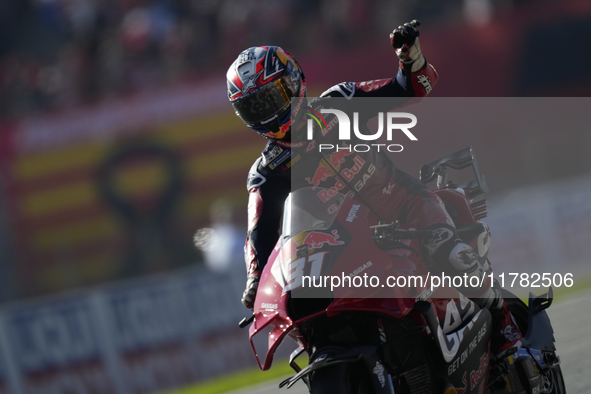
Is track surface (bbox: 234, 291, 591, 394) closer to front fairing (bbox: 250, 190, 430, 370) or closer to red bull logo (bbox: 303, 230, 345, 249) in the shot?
front fairing (bbox: 250, 190, 430, 370)

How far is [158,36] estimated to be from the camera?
12.5 m

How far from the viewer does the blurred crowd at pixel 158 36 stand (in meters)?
11.5

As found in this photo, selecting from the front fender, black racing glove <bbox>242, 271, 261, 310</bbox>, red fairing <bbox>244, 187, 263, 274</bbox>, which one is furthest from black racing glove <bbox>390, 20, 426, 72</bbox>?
the front fender

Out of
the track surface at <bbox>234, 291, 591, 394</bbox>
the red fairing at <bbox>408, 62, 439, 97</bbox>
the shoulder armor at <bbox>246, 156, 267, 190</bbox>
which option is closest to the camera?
the shoulder armor at <bbox>246, 156, 267, 190</bbox>

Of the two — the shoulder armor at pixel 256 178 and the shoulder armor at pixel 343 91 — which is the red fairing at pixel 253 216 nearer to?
the shoulder armor at pixel 256 178

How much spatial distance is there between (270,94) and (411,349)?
1252mm

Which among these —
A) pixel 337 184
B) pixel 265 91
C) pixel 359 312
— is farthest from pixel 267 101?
pixel 359 312

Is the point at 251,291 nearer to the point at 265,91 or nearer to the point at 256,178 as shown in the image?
the point at 256,178

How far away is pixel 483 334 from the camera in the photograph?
364cm

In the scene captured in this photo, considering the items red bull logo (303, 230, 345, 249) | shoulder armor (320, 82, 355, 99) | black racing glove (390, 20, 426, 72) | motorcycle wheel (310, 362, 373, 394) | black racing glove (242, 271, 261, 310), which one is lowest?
motorcycle wheel (310, 362, 373, 394)

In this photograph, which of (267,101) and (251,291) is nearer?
(251,291)

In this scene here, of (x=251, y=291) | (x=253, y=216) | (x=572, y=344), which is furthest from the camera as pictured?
(x=572, y=344)

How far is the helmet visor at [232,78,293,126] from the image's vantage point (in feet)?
11.9

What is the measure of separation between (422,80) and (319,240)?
1142mm
